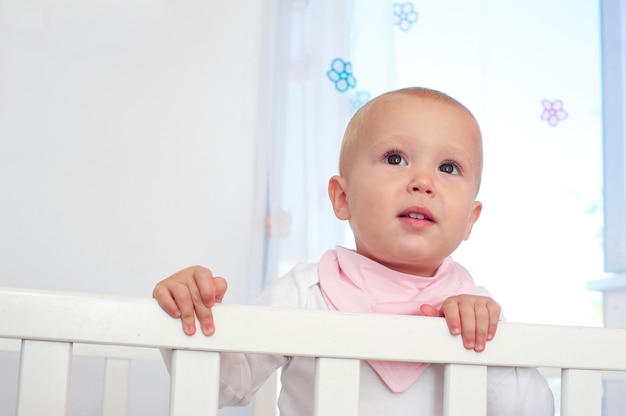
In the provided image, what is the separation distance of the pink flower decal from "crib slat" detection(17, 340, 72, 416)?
4.90 feet

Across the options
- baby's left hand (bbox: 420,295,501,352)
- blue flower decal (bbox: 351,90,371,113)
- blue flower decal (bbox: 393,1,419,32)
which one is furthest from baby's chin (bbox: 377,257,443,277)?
blue flower decal (bbox: 393,1,419,32)

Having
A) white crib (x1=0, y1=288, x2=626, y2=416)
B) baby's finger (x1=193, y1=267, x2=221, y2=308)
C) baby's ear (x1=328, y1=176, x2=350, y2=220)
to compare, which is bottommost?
white crib (x1=0, y1=288, x2=626, y2=416)

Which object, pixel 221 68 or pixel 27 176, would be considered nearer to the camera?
pixel 27 176

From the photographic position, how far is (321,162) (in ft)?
5.71

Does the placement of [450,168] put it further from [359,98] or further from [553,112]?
[553,112]

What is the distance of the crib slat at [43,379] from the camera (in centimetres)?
61

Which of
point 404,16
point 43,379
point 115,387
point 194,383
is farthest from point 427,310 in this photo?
point 404,16

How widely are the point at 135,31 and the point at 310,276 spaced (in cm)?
102

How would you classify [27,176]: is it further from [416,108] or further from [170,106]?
[416,108]

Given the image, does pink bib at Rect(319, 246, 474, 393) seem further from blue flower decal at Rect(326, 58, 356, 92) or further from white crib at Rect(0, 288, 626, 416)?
blue flower decal at Rect(326, 58, 356, 92)

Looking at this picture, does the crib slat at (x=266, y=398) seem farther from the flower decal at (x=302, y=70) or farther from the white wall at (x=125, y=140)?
the flower decal at (x=302, y=70)

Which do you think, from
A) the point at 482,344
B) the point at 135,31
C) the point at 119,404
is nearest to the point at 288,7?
the point at 135,31

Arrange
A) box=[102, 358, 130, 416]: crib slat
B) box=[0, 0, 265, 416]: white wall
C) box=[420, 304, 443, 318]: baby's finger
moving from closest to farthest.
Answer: box=[420, 304, 443, 318]: baby's finger, box=[102, 358, 130, 416]: crib slat, box=[0, 0, 265, 416]: white wall

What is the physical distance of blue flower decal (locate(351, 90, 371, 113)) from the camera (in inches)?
69.3
